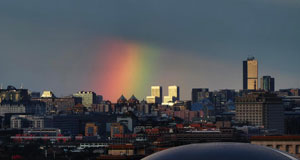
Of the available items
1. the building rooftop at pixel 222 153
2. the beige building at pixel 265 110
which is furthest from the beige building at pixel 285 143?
the beige building at pixel 265 110

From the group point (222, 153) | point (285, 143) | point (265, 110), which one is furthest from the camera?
point (265, 110)

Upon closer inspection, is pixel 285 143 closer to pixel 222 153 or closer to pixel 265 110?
pixel 222 153

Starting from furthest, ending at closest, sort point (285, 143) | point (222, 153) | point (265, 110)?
point (265, 110), point (285, 143), point (222, 153)

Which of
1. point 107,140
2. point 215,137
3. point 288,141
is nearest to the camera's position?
point 288,141

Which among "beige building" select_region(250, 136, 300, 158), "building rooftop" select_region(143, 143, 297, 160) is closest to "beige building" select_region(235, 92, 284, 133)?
"beige building" select_region(250, 136, 300, 158)

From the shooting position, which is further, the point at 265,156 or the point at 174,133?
the point at 174,133

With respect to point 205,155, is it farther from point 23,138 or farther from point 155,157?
point 23,138

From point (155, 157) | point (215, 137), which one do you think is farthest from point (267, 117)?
point (155, 157)

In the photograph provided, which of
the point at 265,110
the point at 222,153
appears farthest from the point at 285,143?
the point at 265,110
